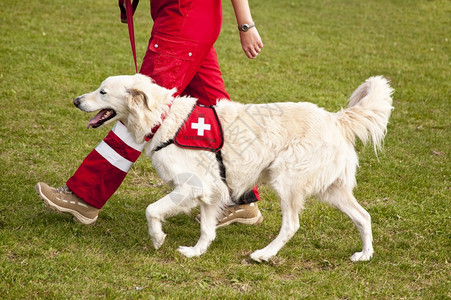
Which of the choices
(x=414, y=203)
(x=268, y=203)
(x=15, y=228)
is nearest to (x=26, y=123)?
(x=15, y=228)

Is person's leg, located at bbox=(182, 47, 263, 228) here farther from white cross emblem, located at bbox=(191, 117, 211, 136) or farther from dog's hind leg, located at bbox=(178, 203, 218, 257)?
white cross emblem, located at bbox=(191, 117, 211, 136)

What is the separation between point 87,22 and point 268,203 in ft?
26.1

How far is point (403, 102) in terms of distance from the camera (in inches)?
327

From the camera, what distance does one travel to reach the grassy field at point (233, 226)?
12.2 feet

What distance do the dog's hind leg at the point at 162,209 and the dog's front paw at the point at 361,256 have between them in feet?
4.36

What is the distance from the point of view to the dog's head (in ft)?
12.8

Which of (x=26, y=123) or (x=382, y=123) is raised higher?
(x=382, y=123)

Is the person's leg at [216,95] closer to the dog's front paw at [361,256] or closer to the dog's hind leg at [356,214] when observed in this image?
the dog's hind leg at [356,214]

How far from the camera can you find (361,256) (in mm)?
4137

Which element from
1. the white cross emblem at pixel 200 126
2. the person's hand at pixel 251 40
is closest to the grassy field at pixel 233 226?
the white cross emblem at pixel 200 126

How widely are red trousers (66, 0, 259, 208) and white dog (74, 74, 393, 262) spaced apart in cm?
16

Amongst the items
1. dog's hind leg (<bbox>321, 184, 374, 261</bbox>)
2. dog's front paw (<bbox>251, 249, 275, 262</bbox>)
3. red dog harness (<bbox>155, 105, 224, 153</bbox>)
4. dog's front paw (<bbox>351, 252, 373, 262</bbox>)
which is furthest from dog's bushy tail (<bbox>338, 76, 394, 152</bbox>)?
dog's front paw (<bbox>251, 249, 275, 262</bbox>)

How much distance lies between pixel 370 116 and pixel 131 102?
1782 millimetres

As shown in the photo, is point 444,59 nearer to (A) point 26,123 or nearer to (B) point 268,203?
(B) point 268,203
